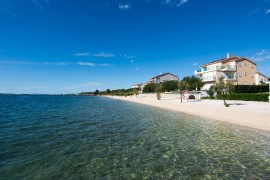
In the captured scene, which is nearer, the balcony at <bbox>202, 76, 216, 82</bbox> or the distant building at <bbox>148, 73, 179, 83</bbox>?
the balcony at <bbox>202, 76, 216, 82</bbox>

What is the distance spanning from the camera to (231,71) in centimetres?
6025

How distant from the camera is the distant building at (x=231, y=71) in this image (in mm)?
59531

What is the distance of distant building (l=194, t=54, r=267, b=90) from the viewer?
59531 mm

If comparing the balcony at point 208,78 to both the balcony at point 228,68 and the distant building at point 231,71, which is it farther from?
the balcony at point 228,68

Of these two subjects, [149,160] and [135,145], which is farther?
[135,145]

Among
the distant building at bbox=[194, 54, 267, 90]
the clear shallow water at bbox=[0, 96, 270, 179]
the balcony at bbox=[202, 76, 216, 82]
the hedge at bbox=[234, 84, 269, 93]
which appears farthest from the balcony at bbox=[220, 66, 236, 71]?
the clear shallow water at bbox=[0, 96, 270, 179]

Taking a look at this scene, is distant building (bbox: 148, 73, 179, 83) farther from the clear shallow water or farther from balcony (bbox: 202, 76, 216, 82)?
the clear shallow water

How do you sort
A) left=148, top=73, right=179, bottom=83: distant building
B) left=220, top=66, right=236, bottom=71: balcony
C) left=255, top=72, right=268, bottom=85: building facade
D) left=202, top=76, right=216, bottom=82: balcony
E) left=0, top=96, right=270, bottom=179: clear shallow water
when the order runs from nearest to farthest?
left=0, top=96, right=270, bottom=179: clear shallow water, left=220, top=66, right=236, bottom=71: balcony, left=202, top=76, right=216, bottom=82: balcony, left=255, top=72, right=268, bottom=85: building facade, left=148, top=73, right=179, bottom=83: distant building

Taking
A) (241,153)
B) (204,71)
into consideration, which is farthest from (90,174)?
(204,71)

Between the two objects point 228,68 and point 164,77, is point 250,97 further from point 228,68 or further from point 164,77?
point 164,77

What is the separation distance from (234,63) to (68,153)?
62.5 m

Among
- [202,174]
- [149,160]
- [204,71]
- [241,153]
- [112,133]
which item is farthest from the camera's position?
[204,71]

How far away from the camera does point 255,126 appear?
15391mm

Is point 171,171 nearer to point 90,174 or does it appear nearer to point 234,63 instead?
point 90,174
